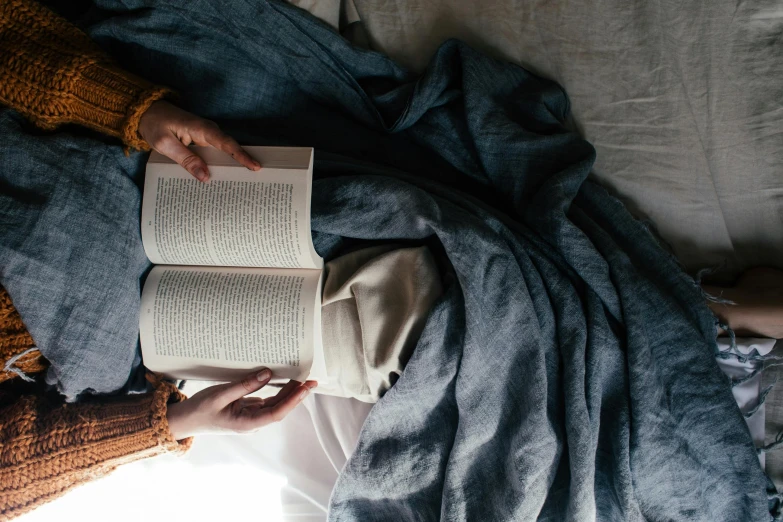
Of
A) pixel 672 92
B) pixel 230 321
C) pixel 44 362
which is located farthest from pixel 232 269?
pixel 672 92

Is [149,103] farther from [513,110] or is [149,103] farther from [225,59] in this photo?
[513,110]

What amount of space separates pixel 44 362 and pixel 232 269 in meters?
0.27

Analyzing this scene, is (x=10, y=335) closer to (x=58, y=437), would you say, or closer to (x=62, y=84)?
(x=58, y=437)

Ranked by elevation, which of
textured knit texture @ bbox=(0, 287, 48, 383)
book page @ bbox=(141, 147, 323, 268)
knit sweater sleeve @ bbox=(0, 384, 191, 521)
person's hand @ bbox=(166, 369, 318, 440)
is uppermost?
book page @ bbox=(141, 147, 323, 268)

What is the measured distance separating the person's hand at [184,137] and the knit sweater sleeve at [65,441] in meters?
0.30

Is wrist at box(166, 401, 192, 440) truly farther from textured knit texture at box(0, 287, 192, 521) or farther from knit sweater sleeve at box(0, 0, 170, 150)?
knit sweater sleeve at box(0, 0, 170, 150)

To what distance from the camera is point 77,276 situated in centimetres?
64

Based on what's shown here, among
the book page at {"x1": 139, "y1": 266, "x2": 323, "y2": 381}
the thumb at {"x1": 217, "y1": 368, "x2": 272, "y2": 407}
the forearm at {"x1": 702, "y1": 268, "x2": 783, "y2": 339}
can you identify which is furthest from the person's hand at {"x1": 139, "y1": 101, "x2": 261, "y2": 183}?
the forearm at {"x1": 702, "y1": 268, "x2": 783, "y2": 339}

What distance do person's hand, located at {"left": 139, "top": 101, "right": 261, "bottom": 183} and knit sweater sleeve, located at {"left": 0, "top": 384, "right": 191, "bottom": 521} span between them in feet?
0.99

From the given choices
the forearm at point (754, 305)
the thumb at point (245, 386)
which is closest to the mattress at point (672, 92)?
the forearm at point (754, 305)

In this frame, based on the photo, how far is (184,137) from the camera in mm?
636

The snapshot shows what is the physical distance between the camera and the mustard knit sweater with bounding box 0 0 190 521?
65 cm

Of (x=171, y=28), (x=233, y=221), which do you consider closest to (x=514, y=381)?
(x=233, y=221)

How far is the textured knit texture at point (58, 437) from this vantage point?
0.67m
